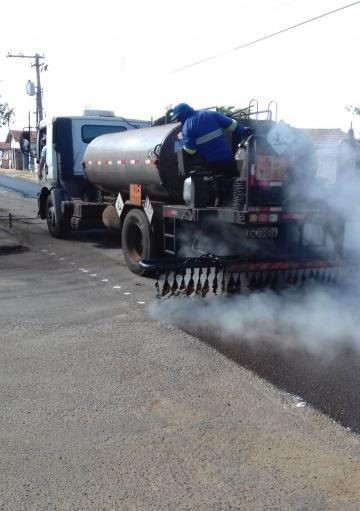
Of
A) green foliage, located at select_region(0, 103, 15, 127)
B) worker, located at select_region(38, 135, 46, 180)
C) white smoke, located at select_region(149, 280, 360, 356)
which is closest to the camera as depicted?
white smoke, located at select_region(149, 280, 360, 356)

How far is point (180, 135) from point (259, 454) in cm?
483

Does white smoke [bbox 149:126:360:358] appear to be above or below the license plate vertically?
below

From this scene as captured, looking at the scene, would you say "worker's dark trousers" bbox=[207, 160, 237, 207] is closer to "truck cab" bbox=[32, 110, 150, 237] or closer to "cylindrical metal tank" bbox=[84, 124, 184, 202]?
"cylindrical metal tank" bbox=[84, 124, 184, 202]

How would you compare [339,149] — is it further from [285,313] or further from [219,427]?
[219,427]

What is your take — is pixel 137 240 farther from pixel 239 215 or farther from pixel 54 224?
pixel 54 224

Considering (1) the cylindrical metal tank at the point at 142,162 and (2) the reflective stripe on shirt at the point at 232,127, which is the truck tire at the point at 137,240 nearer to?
(1) the cylindrical metal tank at the point at 142,162

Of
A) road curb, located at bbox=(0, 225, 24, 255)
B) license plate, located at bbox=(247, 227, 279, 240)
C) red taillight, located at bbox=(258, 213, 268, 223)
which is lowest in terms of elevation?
road curb, located at bbox=(0, 225, 24, 255)

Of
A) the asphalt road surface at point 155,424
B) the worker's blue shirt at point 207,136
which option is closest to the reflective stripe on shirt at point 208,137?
the worker's blue shirt at point 207,136

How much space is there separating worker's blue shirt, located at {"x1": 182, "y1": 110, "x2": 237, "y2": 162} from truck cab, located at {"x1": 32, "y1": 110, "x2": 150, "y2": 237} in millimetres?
5129

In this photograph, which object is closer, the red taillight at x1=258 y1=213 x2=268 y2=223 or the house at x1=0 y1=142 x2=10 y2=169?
the red taillight at x1=258 y1=213 x2=268 y2=223

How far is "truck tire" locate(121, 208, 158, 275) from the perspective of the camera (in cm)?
806

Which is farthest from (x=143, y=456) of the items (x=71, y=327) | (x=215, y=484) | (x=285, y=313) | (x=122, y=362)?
(x=285, y=313)

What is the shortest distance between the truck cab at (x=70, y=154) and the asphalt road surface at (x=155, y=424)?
228 inches

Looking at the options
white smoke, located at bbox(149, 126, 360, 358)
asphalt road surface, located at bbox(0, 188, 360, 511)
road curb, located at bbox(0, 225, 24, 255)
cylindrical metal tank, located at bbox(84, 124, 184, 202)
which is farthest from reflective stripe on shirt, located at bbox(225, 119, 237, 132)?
road curb, located at bbox(0, 225, 24, 255)
